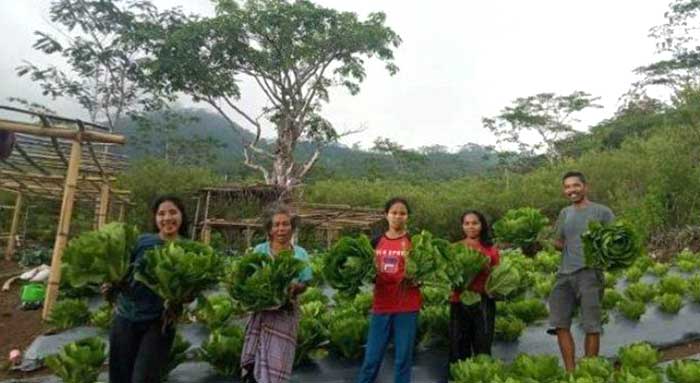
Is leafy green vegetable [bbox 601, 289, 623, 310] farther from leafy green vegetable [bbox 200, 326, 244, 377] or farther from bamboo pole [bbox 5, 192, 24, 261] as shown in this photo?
bamboo pole [bbox 5, 192, 24, 261]

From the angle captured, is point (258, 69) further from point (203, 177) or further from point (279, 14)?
point (203, 177)

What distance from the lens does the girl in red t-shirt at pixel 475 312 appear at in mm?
4237

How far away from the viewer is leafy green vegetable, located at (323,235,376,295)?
149 inches

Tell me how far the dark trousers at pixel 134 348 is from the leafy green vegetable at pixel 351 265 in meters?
1.15

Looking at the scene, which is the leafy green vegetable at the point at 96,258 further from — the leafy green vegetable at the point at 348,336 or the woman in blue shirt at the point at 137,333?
the leafy green vegetable at the point at 348,336

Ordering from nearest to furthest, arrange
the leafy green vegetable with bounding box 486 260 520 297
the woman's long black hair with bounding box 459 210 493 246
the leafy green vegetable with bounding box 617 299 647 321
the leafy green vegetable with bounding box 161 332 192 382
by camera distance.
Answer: the leafy green vegetable with bounding box 486 260 520 297, the leafy green vegetable with bounding box 161 332 192 382, the woman's long black hair with bounding box 459 210 493 246, the leafy green vegetable with bounding box 617 299 647 321

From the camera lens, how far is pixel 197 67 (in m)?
16.1

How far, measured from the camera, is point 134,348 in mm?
3293

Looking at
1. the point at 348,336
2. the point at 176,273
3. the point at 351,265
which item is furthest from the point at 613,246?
the point at 176,273

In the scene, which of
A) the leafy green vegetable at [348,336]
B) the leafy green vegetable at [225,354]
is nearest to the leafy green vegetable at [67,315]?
the leafy green vegetable at [225,354]

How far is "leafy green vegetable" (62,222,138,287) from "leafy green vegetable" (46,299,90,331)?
3258 mm

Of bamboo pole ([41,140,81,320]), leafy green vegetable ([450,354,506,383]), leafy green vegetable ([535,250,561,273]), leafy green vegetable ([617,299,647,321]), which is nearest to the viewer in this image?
leafy green vegetable ([450,354,506,383])

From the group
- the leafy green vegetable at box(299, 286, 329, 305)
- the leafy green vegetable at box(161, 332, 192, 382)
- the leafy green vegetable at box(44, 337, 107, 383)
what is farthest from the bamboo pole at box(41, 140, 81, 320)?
the leafy green vegetable at box(299, 286, 329, 305)

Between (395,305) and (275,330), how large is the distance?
0.84 m
